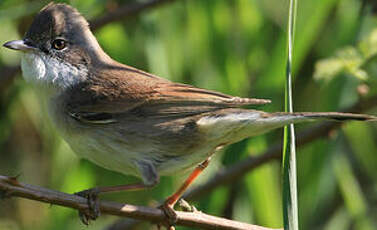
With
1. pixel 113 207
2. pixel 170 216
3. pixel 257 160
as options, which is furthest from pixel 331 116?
pixel 257 160

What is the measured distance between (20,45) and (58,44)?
21cm

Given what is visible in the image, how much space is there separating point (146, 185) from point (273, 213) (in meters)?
1.06

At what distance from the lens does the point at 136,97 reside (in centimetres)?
331

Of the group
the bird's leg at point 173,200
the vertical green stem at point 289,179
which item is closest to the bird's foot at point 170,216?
the bird's leg at point 173,200

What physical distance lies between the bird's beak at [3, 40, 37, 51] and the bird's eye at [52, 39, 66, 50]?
11 cm

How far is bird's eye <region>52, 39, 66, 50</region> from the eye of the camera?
341 centimetres

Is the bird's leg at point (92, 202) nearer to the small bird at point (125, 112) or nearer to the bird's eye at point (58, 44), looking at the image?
the small bird at point (125, 112)

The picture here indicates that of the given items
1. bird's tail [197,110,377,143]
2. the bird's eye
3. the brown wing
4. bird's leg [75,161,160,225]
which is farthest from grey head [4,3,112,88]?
bird's tail [197,110,377,143]

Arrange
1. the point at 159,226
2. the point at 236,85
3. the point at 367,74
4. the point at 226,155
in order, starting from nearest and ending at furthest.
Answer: the point at 159,226 < the point at 367,74 < the point at 226,155 < the point at 236,85

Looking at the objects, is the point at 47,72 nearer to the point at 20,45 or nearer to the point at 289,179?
the point at 20,45

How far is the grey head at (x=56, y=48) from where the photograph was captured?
3.32m

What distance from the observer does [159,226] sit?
317cm

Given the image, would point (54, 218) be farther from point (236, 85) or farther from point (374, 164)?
point (374, 164)

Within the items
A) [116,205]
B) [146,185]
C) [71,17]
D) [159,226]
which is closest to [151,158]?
[146,185]
